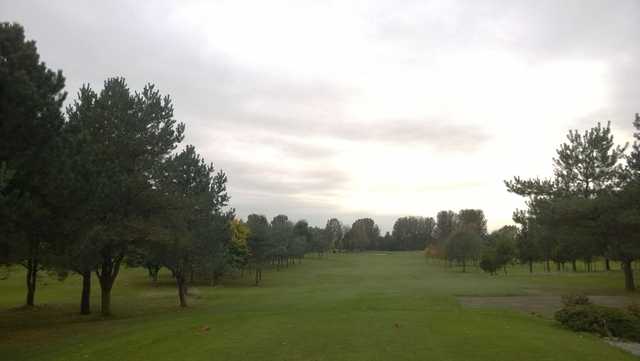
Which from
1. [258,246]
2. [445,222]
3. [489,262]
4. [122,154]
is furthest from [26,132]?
[445,222]

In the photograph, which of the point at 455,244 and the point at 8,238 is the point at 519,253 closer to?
the point at 455,244

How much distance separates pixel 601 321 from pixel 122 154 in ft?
81.7

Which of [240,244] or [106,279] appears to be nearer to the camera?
[106,279]

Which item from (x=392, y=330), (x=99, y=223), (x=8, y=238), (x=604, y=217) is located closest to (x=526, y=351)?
(x=392, y=330)

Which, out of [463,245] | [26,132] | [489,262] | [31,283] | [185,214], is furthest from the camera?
[463,245]

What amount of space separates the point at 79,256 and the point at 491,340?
20628 millimetres

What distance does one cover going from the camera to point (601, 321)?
2158 centimetres

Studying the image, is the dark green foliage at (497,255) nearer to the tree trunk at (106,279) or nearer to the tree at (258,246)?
the tree at (258,246)

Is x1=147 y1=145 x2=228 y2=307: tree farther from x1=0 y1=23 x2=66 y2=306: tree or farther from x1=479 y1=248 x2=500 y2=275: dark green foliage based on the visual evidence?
x1=479 y1=248 x2=500 y2=275: dark green foliage

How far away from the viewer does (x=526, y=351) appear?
16.1 metres

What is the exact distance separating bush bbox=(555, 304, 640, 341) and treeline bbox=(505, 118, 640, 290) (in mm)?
16998

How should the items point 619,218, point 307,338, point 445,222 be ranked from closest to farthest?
point 307,338 < point 619,218 < point 445,222

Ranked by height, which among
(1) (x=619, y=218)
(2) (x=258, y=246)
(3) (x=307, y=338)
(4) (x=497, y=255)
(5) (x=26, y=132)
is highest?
(5) (x=26, y=132)

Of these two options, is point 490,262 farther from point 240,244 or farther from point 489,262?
point 240,244
